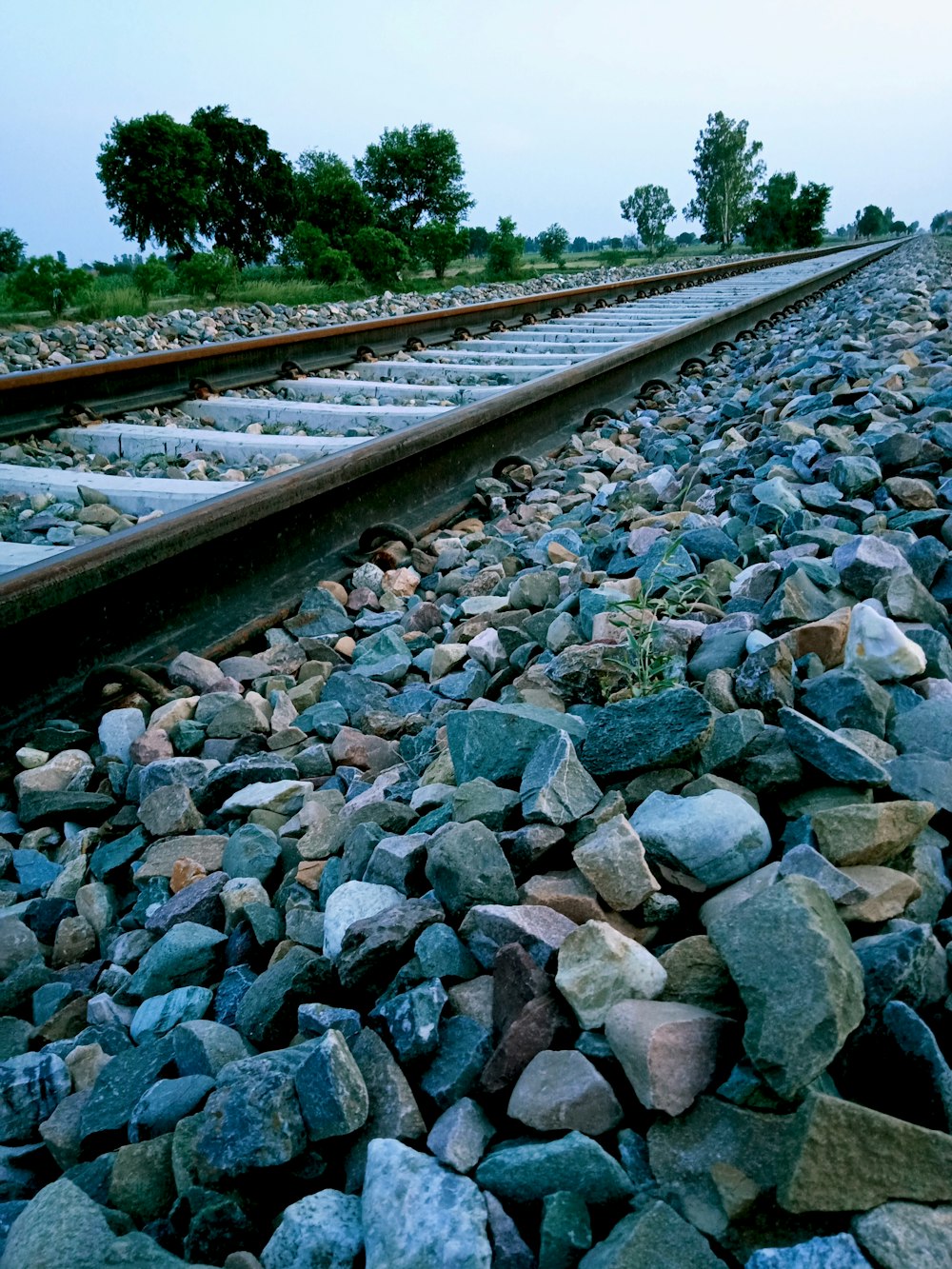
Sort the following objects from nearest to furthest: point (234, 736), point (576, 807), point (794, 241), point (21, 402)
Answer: point (576, 807) → point (234, 736) → point (21, 402) → point (794, 241)

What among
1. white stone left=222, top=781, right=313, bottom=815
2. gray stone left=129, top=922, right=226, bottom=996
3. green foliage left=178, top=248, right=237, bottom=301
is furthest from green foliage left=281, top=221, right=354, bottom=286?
gray stone left=129, top=922, right=226, bottom=996

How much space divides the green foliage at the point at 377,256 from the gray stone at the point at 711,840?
14.0 meters

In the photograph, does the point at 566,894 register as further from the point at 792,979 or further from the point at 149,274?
the point at 149,274

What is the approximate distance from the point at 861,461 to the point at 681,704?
53.5 inches

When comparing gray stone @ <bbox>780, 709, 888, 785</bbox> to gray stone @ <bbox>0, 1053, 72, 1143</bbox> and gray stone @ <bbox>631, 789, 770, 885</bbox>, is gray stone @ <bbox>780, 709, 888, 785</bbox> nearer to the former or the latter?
gray stone @ <bbox>631, 789, 770, 885</bbox>

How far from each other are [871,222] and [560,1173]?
323ft

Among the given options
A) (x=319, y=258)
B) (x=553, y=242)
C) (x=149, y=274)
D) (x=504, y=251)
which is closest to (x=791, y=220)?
(x=553, y=242)

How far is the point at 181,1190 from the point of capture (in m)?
0.88

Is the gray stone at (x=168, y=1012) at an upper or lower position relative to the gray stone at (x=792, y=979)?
lower

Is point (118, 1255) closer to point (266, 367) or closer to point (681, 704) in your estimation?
point (681, 704)

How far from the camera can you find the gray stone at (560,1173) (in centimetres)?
80

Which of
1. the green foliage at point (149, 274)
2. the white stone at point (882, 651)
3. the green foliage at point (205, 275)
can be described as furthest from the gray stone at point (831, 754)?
the green foliage at point (205, 275)

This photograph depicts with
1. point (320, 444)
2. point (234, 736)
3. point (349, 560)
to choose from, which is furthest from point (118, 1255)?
point (320, 444)

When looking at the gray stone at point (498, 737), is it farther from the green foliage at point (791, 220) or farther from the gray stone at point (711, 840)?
the green foliage at point (791, 220)
